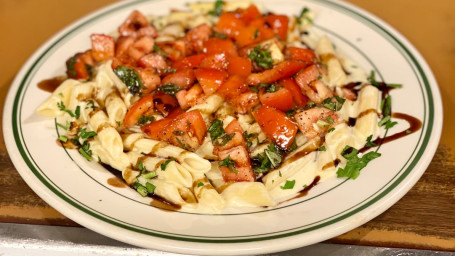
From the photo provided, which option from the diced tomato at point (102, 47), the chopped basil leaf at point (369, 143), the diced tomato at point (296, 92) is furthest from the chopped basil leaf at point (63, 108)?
the chopped basil leaf at point (369, 143)

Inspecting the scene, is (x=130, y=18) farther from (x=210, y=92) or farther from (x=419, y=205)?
(x=419, y=205)

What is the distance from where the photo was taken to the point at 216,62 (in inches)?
134

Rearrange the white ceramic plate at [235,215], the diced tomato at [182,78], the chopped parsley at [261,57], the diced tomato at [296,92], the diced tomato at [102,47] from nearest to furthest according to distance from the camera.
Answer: the white ceramic plate at [235,215] → the diced tomato at [296,92] → the diced tomato at [182,78] → the chopped parsley at [261,57] → the diced tomato at [102,47]

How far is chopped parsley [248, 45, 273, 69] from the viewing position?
3.44 meters

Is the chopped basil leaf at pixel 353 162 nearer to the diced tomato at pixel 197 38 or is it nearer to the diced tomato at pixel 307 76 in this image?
the diced tomato at pixel 307 76

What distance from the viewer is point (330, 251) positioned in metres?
2.61

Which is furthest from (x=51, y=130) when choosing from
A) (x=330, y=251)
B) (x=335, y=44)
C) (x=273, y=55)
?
(x=335, y=44)

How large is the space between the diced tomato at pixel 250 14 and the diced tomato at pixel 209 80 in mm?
840

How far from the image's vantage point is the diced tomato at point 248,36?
3.76m

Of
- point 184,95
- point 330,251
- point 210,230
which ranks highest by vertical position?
point 184,95

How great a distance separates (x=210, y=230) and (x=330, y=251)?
2.13ft

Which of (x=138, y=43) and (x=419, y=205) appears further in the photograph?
(x=138, y=43)

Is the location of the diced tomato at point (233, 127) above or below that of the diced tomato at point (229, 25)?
below

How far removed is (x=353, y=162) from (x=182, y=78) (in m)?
1.25
